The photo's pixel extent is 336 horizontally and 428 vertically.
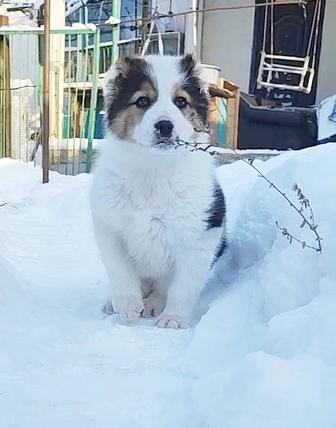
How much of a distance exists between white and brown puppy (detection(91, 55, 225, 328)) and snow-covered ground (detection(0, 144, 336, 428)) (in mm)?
150

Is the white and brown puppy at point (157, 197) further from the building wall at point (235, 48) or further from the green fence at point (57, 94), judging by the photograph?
the building wall at point (235, 48)

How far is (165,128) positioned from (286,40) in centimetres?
734

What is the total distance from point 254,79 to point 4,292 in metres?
7.35

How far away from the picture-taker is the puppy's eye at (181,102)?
8.66ft

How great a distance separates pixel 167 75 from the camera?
2623 mm

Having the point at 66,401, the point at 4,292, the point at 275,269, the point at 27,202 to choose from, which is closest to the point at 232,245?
the point at 275,269

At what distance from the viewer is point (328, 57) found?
29.6ft

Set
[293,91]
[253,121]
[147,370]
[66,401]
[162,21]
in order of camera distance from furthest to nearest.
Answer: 1. [162,21]
2. [293,91]
3. [253,121]
4. [147,370]
5. [66,401]

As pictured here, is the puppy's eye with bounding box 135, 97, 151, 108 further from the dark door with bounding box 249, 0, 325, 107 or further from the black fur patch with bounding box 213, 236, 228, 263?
the dark door with bounding box 249, 0, 325, 107

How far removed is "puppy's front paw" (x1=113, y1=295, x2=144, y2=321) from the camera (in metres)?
2.54

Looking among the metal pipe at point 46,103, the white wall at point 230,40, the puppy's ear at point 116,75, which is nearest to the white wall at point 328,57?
the white wall at point 230,40

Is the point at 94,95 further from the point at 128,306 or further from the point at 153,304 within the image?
the point at 128,306

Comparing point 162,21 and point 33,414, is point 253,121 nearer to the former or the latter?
point 162,21

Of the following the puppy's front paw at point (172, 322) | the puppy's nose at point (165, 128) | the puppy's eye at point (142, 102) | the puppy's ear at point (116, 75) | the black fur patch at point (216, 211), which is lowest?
the puppy's front paw at point (172, 322)
